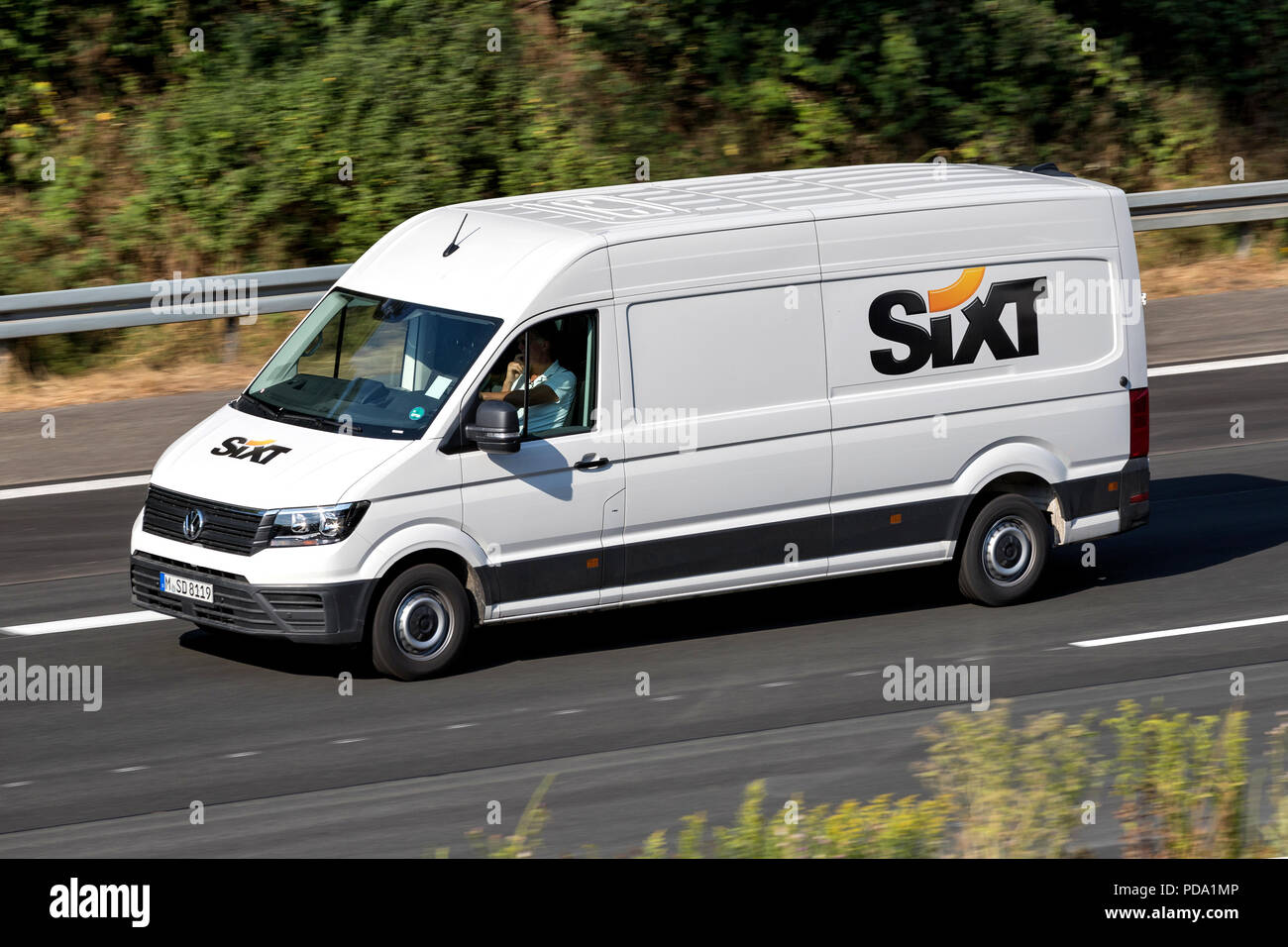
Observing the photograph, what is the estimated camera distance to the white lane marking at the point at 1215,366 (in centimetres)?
1698

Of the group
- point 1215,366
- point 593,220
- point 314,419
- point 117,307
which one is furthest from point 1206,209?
point 314,419

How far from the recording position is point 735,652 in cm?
1022

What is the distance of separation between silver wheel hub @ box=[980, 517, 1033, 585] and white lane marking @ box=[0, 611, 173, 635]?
4658mm

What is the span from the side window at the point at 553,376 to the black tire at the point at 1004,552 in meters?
2.57

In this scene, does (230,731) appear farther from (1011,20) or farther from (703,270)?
(1011,20)

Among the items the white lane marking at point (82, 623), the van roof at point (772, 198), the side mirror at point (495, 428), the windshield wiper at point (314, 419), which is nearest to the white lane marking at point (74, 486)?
the white lane marking at point (82, 623)

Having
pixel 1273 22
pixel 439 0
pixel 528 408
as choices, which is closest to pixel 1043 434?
pixel 528 408

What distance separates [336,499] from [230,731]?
121 cm

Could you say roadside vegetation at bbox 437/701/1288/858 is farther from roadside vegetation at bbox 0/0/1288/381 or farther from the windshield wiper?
roadside vegetation at bbox 0/0/1288/381

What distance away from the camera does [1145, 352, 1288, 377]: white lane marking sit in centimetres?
1698

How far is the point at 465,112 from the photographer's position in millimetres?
18938

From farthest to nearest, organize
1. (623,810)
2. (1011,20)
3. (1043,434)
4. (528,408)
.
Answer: (1011,20) < (1043,434) < (528,408) < (623,810)

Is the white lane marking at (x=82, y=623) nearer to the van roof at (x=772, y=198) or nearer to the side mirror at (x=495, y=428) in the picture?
the side mirror at (x=495, y=428)

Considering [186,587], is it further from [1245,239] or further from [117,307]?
[1245,239]
